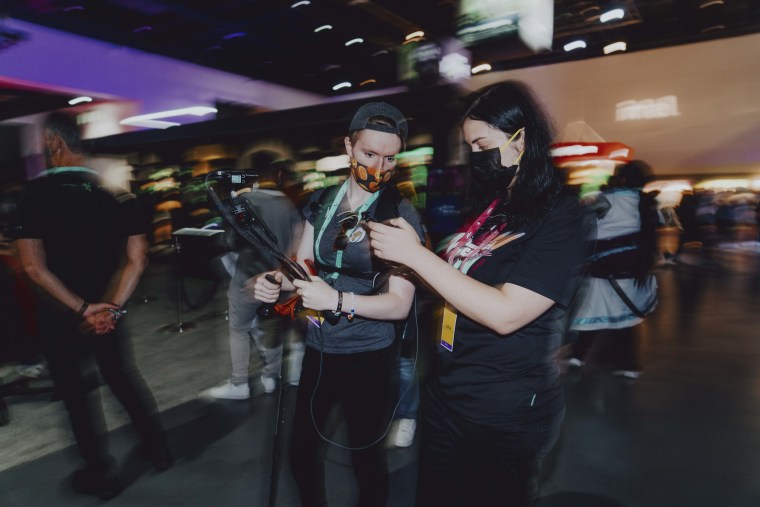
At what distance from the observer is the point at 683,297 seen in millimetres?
6852

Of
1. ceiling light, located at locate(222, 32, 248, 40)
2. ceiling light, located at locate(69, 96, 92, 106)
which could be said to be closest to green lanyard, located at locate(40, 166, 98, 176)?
ceiling light, located at locate(69, 96, 92, 106)

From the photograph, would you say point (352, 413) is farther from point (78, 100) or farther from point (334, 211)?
point (78, 100)

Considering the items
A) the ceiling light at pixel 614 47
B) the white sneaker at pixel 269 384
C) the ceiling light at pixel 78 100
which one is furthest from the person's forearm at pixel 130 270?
the ceiling light at pixel 614 47

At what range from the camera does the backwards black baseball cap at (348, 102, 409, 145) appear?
1.56 metres

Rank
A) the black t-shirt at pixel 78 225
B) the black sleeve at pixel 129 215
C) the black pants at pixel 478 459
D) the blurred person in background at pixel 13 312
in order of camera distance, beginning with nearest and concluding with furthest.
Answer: the black pants at pixel 478 459, the black t-shirt at pixel 78 225, the black sleeve at pixel 129 215, the blurred person in background at pixel 13 312

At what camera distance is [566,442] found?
288 centimetres

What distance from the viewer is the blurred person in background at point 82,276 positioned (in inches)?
83.0

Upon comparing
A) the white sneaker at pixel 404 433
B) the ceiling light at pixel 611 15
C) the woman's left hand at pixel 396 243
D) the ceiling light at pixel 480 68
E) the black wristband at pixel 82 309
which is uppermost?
the ceiling light at pixel 611 15

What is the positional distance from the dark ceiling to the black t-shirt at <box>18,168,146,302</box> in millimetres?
5464

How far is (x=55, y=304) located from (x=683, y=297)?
7539mm

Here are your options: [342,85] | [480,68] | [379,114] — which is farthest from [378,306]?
[342,85]

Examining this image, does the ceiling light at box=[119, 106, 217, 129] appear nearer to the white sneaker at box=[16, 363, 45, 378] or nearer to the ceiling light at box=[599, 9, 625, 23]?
the white sneaker at box=[16, 363, 45, 378]

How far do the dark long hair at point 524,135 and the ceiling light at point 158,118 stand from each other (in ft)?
33.1

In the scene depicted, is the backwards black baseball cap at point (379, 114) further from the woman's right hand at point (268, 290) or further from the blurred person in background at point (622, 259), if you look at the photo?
the blurred person in background at point (622, 259)
